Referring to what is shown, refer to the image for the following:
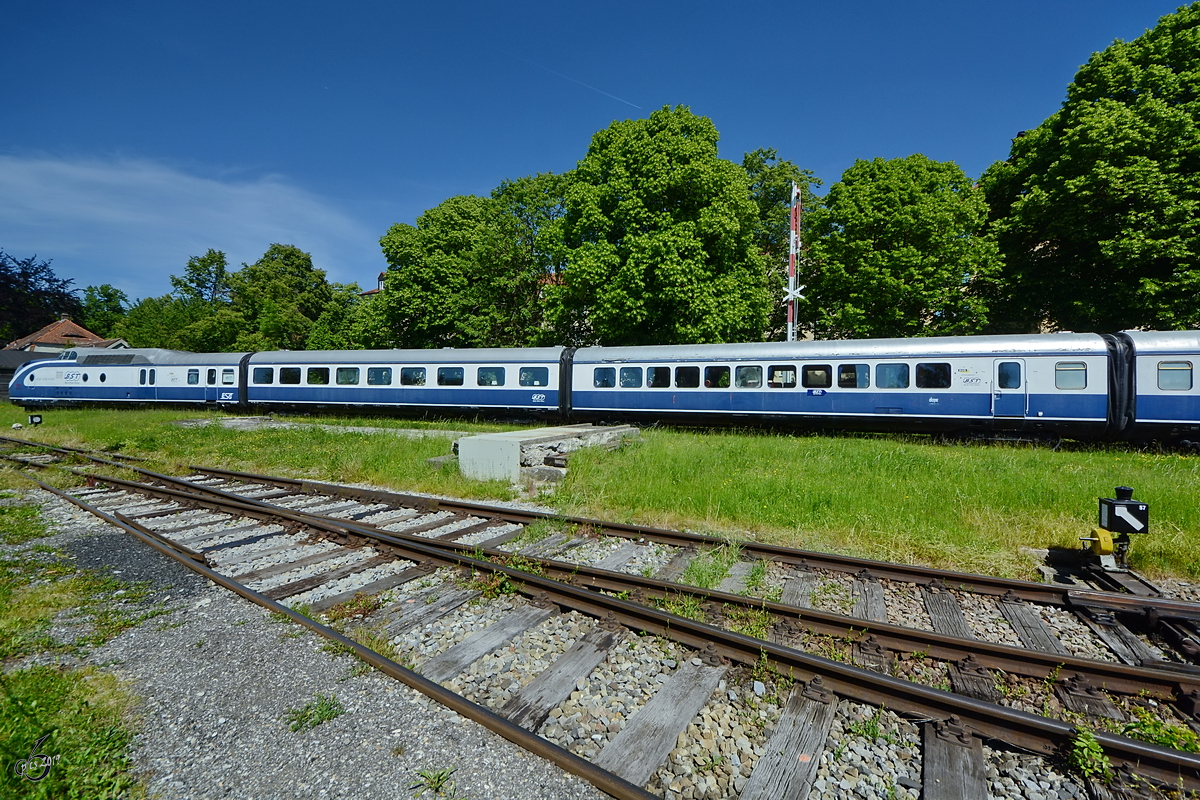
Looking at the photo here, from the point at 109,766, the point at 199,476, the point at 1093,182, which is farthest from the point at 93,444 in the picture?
the point at 1093,182

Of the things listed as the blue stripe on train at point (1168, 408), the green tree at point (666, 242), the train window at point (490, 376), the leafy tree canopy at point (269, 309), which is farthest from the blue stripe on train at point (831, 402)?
the leafy tree canopy at point (269, 309)

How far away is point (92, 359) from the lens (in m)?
26.3

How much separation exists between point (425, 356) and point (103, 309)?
9740 centimetres

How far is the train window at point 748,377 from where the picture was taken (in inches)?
611

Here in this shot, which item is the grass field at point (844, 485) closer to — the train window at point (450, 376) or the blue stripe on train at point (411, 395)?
the blue stripe on train at point (411, 395)

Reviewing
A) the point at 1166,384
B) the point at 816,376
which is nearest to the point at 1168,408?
the point at 1166,384

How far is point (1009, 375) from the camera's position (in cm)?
1299

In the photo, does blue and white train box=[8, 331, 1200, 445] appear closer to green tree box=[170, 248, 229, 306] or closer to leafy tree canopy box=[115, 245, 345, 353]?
leafy tree canopy box=[115, 245, 345, 353]

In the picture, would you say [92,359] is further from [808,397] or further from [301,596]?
[808,397]

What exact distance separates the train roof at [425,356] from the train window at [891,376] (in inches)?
382

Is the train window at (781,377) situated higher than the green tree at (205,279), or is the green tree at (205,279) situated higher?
the green tree at (205,279)

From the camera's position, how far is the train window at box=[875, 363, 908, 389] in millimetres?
13992

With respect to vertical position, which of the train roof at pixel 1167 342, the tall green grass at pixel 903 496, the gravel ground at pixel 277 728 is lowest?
the gravel ground at pixel 277 728

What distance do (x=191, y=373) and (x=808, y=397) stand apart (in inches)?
1046
